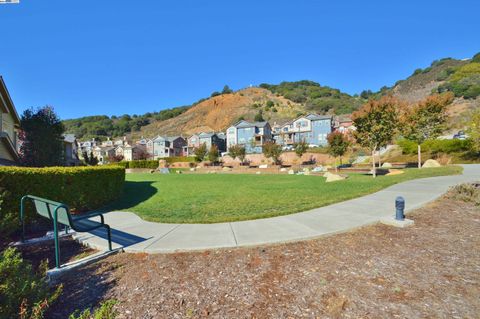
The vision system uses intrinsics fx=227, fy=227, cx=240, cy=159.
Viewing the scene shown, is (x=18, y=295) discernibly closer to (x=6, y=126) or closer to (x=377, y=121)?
(x=6, y=126)

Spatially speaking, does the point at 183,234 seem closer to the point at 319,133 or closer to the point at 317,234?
the point at 317,234

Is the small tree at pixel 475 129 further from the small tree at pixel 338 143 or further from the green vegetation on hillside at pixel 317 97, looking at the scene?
the green vegetation on hillside at pixel 317 97

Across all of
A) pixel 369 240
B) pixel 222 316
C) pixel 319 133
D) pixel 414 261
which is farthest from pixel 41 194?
pixel 319 133

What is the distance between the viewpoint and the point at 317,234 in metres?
4.86

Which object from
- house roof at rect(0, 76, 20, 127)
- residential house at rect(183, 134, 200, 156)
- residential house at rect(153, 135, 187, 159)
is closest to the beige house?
house roof at rect(0, 76, 20, 127)

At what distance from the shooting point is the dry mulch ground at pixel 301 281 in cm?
264

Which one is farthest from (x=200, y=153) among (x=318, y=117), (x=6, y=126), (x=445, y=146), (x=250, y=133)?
(x=445, y=146)

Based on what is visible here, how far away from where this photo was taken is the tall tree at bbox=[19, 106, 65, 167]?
50.8 ft

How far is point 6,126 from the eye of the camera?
14203mm

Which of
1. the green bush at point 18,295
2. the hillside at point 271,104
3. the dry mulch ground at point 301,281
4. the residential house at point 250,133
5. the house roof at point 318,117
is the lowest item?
the dry mulch ground at point 301,281

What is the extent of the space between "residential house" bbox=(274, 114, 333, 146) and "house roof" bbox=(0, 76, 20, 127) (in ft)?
170

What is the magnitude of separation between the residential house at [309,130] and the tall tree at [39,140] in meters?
50.1

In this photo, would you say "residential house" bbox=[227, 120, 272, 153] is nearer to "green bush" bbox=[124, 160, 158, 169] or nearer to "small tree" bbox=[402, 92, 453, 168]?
"green bush" bbox=[124, 160, 158, 169]

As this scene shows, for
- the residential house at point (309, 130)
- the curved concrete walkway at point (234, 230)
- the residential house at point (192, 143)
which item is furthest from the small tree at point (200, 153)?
the curved concrete walkway at point (234, 230)
